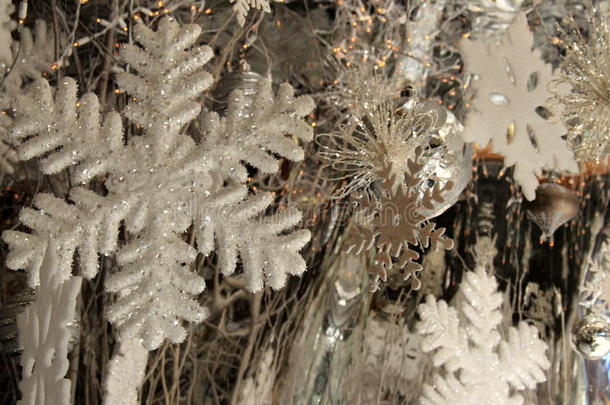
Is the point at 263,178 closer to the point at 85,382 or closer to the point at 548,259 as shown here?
the point at 85,382

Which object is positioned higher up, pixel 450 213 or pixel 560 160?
pixel 560 160

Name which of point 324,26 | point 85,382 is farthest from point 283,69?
point 85,382

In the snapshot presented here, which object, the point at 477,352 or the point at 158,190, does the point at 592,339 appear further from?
the point at 158,190

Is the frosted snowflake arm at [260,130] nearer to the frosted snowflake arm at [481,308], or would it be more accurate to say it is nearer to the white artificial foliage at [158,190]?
the white artificial foliage at [158,190]

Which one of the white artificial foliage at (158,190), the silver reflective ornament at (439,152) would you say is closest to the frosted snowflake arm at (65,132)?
the white artificial foliage at (158,190)

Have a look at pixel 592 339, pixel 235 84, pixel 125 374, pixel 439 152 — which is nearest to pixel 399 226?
pixel 439 152

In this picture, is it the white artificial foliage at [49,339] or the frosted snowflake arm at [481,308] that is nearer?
the white artificial foliage at [49,339]
